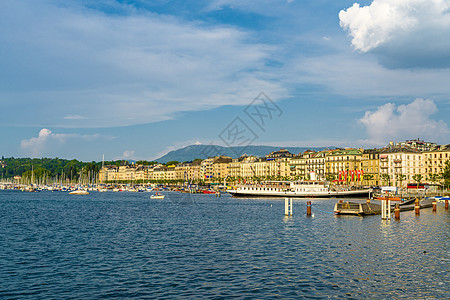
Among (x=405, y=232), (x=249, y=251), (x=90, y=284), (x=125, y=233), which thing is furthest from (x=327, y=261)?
(x=125, y=233)

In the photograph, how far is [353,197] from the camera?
152m

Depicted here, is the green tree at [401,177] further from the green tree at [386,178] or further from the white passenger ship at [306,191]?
the white passenger ship at [306,191]

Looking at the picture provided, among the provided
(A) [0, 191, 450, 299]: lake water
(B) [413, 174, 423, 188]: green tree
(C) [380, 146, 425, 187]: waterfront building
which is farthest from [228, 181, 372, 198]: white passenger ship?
(A) [0, 191, 450, 299]: lake water

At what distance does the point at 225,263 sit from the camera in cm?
3177

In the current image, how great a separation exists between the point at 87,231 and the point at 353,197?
117 metres

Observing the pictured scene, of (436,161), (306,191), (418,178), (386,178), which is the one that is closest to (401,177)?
(386,178)

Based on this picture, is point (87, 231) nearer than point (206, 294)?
No

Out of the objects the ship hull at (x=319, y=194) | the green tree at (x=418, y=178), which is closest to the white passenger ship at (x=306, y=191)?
the ship hull at (x=319, y=194)

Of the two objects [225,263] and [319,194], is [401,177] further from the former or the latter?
[225,263]

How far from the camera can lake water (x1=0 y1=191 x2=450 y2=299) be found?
80.9 ft

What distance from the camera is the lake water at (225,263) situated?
2466 cm

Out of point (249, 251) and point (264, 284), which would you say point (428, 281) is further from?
point (249, 251)

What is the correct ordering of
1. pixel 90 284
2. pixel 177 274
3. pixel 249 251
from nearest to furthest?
pixel 90 284 < pixel 177 274 < pixel 249 251

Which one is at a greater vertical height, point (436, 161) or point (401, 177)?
point (436, 161)
